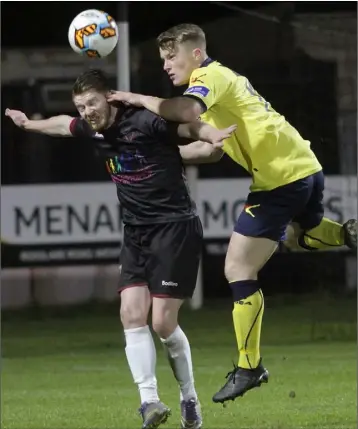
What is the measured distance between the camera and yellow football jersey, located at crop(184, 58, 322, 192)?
23.9 ft

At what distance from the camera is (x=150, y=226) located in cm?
727

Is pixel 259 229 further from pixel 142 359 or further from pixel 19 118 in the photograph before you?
pixel 19 118

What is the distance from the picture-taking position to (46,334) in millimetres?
15430

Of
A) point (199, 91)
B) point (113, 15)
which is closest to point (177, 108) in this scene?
point (199, 91)

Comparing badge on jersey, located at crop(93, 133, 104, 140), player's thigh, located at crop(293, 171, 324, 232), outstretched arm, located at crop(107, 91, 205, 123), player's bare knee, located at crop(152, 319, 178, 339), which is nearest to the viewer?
outstretched arm, located at crop(107, 91, 205, 123)

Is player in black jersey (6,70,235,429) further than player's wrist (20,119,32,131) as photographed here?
No

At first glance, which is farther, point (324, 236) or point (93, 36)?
point (324, 236)

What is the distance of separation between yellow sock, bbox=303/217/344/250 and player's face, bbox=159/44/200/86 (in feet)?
4.69

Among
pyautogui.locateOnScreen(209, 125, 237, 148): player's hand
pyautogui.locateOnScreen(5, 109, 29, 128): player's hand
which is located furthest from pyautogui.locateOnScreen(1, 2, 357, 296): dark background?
pyautogui.locateOnScreen(209, 125, 237, 148): player's hand

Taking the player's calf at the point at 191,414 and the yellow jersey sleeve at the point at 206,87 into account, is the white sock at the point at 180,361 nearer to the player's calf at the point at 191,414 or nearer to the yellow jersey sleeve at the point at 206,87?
the player's calf at the point at 191,414

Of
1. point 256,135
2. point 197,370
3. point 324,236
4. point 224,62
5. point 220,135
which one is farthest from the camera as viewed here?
point 224,62

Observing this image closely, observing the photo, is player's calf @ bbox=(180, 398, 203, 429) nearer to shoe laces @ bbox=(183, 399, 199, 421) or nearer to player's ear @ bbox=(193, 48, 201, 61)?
shoe laces @ bbox=(183, 399, 199, 421)

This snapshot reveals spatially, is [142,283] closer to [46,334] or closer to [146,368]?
[146,368]

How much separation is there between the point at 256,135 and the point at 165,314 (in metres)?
1.17
